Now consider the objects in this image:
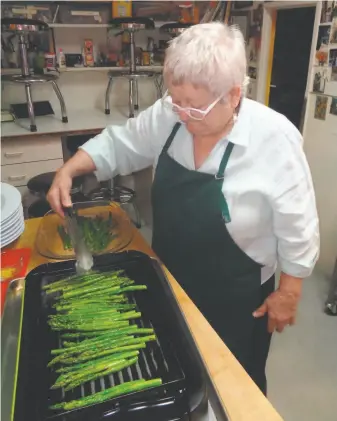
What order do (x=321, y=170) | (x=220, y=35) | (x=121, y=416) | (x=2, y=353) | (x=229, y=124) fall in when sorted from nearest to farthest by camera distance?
(x=121, y=416), (x=2, y=353), (x=220, y=35), (x=229, y=124), (x=321, y=170)

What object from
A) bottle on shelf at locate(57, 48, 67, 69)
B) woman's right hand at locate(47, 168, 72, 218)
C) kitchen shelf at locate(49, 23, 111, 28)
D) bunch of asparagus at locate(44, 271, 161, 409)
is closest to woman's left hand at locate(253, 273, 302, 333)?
bunch of asparagus at locate(44, 271, 161, 409)

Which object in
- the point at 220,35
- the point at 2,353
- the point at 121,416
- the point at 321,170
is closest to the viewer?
the point at 121,416

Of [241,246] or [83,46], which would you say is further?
[83,46]

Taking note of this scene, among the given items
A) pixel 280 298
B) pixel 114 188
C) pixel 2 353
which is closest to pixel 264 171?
pixel 280 298

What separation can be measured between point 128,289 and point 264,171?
422mm

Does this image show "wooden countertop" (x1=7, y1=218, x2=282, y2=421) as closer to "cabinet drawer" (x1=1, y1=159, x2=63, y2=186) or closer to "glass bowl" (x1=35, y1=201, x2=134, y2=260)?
"glass bowl" (x1=35, y1=201, x2=134, y2=260)

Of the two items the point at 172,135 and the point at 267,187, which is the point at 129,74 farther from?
the point at 267,187

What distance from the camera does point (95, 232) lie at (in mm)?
1123

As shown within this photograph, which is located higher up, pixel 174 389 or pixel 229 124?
pixel 229 124

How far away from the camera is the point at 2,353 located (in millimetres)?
725

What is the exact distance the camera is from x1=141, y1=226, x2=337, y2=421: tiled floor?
1.56 m

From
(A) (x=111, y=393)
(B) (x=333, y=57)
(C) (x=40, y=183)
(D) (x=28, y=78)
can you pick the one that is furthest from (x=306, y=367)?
(D) (x=28, y=78)

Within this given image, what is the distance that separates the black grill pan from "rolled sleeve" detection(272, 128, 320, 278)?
0.32m

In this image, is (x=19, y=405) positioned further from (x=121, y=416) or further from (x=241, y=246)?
(x=241, y=246)
